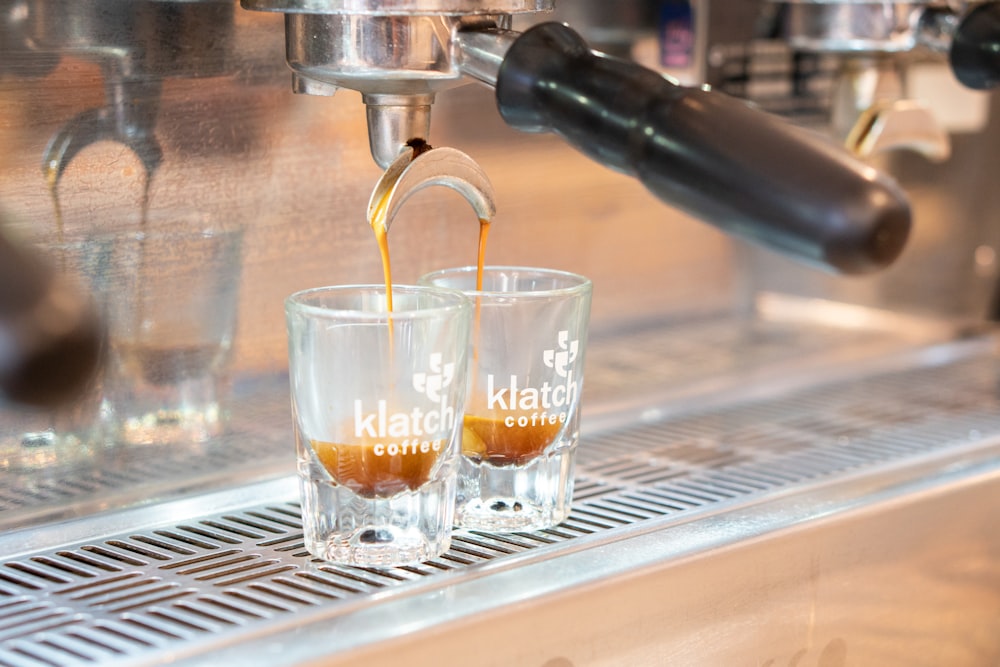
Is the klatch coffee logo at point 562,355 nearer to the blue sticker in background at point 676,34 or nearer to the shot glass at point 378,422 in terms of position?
the shot glass at point 378,422

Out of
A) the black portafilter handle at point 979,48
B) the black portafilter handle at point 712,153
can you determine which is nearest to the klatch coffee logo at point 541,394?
the black portafilter handle at point 712,153

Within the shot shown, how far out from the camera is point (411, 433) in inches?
20.9

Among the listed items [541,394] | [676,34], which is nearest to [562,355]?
[541,394]

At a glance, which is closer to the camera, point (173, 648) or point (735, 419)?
point (173, 648)

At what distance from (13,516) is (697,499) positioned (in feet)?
1.07

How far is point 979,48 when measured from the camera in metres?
0.67

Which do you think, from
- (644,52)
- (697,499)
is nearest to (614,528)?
(697,499)

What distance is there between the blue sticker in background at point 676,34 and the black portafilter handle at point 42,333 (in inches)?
15.9

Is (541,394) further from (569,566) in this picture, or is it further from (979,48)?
(979,48)

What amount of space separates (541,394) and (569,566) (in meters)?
0.08

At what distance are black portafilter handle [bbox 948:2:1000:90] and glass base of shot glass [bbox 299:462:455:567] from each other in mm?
348

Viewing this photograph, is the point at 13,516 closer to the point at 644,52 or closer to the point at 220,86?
the point at 220,86

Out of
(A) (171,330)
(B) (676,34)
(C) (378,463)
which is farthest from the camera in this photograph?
(B) (676,34)

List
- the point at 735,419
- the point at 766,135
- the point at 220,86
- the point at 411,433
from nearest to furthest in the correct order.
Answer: the point at 766,135
the point at 411,433
the point at 220,86
the point at 735,419
